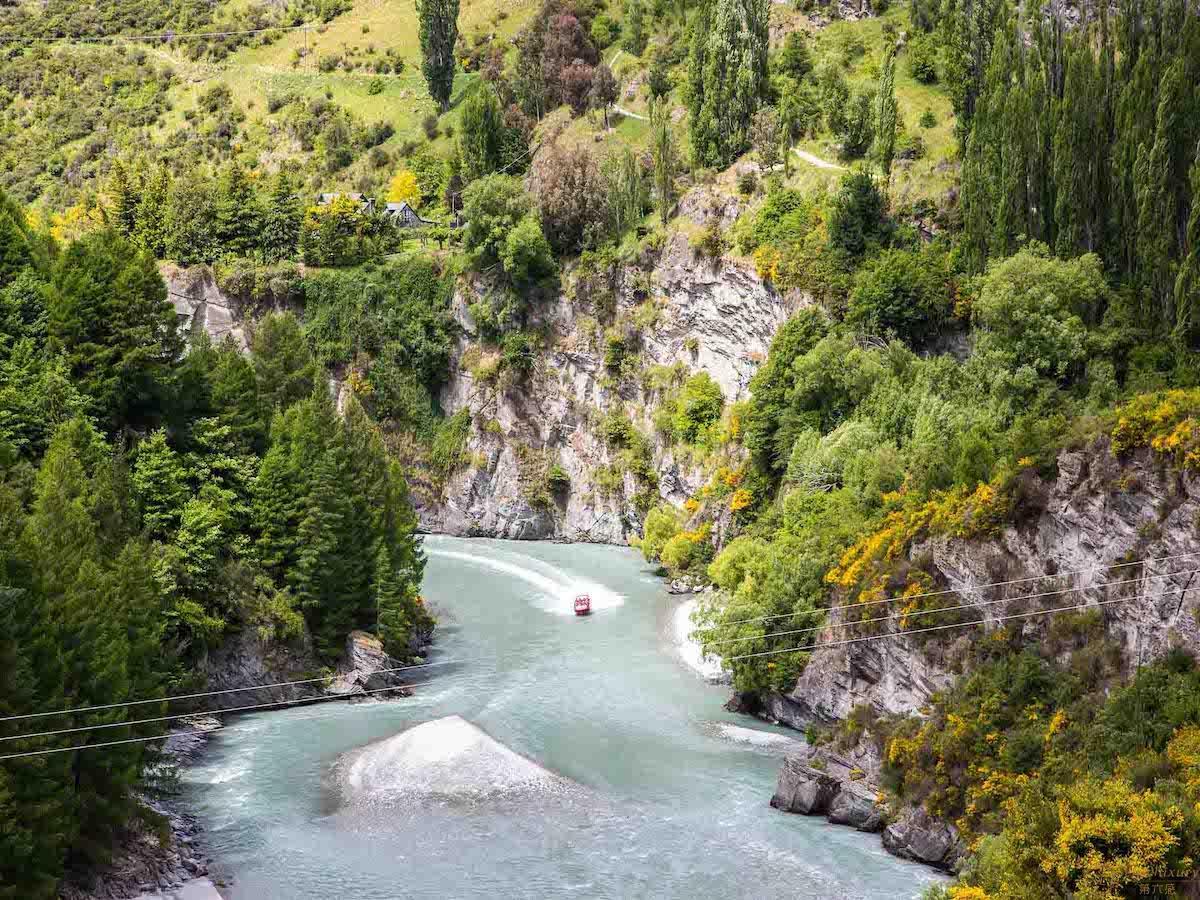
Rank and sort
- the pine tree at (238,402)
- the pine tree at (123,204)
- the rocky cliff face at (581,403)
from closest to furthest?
the pine tree at (238,402)
the rocky cliff face at (581,403)
the pine tree at (123,204)

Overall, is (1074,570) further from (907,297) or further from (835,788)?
(907,297)

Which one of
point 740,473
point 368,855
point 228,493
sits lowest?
point 368,855

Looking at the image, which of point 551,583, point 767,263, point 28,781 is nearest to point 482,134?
point 767,263

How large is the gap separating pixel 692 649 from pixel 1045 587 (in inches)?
917

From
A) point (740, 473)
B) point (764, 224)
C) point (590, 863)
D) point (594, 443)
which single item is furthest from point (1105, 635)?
point (594, 443)

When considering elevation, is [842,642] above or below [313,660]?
above

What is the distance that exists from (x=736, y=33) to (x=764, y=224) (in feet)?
59.5

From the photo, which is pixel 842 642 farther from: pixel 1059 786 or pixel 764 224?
pixel 764 224

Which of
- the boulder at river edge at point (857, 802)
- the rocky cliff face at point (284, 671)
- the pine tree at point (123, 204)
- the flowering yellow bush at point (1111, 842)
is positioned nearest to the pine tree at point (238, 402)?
the rocky cliff face at point (284, 671)

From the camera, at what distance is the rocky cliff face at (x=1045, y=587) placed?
4000 centimetres

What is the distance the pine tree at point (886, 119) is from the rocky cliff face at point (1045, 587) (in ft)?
110

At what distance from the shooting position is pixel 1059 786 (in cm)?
3484

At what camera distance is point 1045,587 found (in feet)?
146

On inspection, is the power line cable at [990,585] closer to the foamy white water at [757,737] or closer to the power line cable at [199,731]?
the foamy white water at [757,737]
